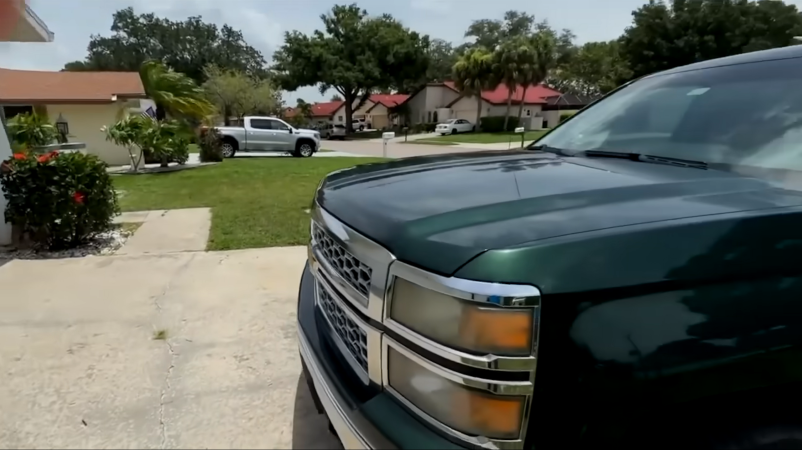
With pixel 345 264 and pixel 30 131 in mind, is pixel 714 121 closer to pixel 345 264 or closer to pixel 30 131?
pixel 345 264

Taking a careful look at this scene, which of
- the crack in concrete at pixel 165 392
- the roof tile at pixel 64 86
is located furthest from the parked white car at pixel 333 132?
the crack in concrete at pixel 165 392

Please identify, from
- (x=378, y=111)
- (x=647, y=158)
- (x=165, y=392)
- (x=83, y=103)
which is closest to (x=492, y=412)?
(x=647, y=158)

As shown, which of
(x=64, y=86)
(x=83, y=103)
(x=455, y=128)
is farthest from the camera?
(x=455, y=128)

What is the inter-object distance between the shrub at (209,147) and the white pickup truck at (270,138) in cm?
280

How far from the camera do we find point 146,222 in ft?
24.5

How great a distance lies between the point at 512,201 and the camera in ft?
5.24

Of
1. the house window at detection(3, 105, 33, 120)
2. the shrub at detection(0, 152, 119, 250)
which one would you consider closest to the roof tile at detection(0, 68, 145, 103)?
the house window at detection(3, 105, 33, 120)

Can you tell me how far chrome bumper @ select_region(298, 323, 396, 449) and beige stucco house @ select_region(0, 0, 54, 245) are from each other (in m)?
5.55

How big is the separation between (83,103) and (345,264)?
1848 cm

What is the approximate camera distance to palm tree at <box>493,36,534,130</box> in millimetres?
40719

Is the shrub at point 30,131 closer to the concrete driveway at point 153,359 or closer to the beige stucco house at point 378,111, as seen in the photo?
the concrete driveway at point 153,359

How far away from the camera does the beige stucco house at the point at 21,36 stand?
19.2ft

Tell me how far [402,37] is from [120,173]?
3518cm

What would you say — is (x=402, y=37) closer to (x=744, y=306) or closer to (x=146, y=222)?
(x=146, y=222)
